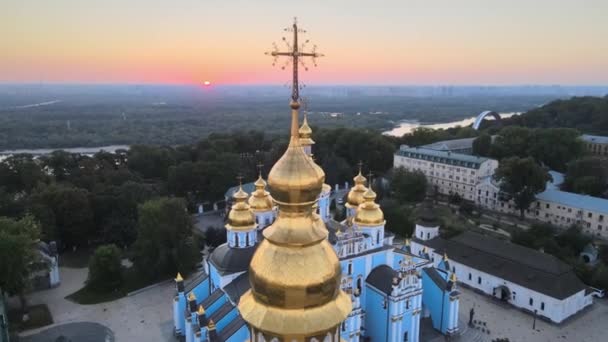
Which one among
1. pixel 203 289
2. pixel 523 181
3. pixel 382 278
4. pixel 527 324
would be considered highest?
pixel 523 181

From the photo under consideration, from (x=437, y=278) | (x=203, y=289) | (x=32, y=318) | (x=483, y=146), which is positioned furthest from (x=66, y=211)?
(x=483, y=146)

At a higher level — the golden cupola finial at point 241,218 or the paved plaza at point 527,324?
the golden cupola finial at point 241,218

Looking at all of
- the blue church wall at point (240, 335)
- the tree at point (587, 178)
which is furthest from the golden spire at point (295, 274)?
the tree at point (587, 178)

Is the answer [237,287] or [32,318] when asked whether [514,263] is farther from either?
[32,318]

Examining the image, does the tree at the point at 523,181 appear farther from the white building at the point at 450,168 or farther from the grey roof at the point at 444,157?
the grey roof at the point at 444,157

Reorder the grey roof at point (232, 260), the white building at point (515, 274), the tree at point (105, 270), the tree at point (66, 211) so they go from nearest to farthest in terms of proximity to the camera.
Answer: the grey roof at point (232, 260)
the white building at point (515, 274)
the tree at point (105, 270)
the tree at point (66, 211)

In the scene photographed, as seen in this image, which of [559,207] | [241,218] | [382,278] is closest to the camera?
[382,278]
